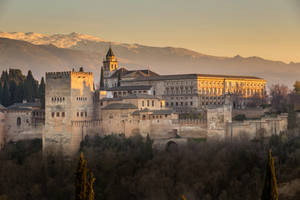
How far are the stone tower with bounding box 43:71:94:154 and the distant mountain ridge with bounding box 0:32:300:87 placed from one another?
9627 centimetres

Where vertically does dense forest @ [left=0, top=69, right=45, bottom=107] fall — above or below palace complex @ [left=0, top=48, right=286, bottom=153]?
above

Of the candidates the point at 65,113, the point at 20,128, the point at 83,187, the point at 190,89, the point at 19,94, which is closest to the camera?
the point at 83,187

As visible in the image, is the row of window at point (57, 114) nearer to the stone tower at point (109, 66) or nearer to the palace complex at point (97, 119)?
the palace complex at point (97, 119)

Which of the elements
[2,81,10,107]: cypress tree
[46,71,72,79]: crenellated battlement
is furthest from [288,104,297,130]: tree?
[2,81,10,107]: cypress tree

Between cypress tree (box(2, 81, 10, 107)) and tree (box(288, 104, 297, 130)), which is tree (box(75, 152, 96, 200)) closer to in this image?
tree (box(288, 104, 297, 130))

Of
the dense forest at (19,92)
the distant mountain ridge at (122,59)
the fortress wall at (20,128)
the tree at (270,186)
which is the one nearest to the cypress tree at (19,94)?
the dense forest at (19,92)

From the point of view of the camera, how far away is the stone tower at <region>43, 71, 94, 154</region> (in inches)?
1793

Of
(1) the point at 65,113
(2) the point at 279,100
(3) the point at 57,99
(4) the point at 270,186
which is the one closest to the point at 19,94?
(3) the point at 57,99

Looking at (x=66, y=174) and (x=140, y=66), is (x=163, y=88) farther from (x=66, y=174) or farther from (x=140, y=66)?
(x=140, y=66)

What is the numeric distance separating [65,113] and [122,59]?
132809mm

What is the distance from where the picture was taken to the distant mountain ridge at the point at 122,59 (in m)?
145

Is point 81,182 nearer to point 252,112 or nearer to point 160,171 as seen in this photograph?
point 160,171

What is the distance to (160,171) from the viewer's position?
4056 cm

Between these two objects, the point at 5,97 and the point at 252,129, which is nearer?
the point at 252,129
